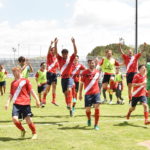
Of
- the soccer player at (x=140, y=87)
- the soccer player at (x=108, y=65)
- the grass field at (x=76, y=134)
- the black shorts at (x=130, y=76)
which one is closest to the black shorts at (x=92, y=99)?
the grass field at (x=76, y=134)

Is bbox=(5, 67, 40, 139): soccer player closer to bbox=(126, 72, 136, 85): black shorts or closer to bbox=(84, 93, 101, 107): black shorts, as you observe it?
bbox=(84, 93, 101, 107): black shorts

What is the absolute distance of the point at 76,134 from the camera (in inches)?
376

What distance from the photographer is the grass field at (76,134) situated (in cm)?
818

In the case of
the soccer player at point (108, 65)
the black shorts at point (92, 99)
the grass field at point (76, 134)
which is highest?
the soccer player at point (108, 65)

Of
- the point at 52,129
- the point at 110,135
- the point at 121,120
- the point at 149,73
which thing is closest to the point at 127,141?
the point at 110,135

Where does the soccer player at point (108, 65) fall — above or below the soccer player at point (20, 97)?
above

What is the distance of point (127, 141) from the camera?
→ 8688mm

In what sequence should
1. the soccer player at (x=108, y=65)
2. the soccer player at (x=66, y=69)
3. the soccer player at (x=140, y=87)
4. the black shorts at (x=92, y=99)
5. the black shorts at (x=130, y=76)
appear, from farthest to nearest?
the soccer player at (x=108, y=65) < the black shorts at (x=130, y=76) < the soccer player at (x=66, y=69) < the soccer player at (x=140, y=87) < the black shorts at (x=92, y=99)

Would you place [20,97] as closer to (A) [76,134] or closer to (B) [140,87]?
(A) [76,134]

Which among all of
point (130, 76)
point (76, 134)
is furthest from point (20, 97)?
point (130, 76)

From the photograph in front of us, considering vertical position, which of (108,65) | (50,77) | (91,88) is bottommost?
(91,88)

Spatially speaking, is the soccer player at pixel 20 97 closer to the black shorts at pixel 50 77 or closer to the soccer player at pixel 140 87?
the soccer player at pixel 140 87

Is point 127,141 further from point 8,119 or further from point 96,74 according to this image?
point 8,119

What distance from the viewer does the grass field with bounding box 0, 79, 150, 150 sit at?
818 cm
